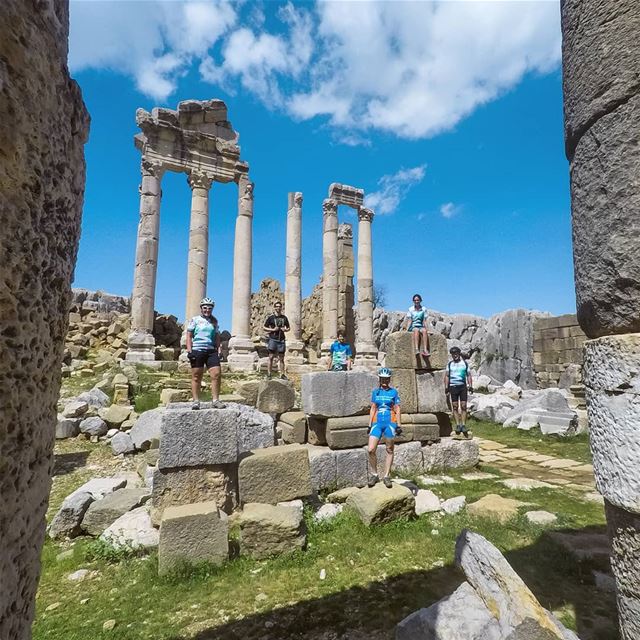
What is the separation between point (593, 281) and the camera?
5.40 ft

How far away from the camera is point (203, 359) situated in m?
5.82

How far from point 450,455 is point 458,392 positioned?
2.08m

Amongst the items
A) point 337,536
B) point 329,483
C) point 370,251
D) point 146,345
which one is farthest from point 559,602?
point 370,251

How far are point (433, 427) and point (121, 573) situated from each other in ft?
16.7

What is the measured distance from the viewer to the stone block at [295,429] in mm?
6566

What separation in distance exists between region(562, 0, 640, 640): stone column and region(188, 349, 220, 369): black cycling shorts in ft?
16.2

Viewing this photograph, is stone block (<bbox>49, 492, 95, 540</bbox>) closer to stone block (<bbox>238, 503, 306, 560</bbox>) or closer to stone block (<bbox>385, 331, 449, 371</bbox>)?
stone block (<bbox>238, 503, 306, 560</bbox>)

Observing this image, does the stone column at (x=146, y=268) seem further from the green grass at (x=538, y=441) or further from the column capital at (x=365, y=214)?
the green grass at (x=538, y=441)

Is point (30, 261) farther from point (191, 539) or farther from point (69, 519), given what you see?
point (69, 519)

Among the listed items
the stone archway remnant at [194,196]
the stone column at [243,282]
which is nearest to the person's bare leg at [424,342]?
the stone column at [243,282]

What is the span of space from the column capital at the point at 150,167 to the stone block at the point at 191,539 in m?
14.9

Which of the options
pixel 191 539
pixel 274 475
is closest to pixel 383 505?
pixel 274 475

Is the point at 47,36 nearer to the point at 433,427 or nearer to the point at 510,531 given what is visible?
the point at 510,531

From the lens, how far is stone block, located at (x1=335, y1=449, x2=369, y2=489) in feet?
18.3
